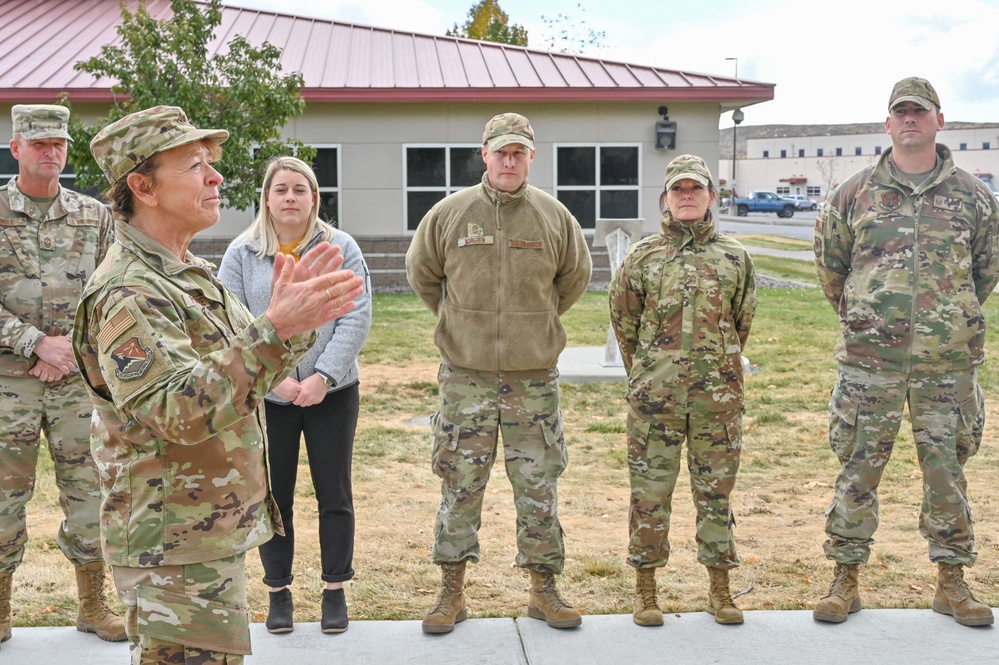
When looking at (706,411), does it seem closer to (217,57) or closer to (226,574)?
(226,574)

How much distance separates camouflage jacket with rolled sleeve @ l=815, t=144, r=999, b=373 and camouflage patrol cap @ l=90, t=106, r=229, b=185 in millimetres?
2836

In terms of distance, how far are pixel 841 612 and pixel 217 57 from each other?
10.7 metres

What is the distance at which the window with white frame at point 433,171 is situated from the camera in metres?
16.4

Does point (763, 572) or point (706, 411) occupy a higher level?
point (706, 411)

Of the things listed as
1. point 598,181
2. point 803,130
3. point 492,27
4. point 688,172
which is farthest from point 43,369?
point 803,130

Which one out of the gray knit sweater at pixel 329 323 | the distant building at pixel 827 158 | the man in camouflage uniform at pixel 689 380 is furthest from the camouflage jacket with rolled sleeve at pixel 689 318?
the distant building at pixel 827 158

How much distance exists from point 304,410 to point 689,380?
1.51 meters

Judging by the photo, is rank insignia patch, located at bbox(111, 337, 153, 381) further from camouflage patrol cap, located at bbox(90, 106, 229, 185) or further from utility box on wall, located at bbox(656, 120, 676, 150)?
utility box on wall, located at bbox(656, 120, 676, 150)

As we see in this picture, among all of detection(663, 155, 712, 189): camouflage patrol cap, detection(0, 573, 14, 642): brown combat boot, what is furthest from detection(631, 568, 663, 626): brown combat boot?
detection(0, 573, 14, 642): brown combat boot

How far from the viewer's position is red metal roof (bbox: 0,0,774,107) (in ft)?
51.8

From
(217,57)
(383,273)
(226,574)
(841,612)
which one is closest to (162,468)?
(226,574)

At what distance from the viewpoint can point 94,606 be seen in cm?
392

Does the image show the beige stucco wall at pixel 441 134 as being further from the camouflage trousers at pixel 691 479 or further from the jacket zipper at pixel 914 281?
the camouflage trousers at pixel 691 479

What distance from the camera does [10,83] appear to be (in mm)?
15609
